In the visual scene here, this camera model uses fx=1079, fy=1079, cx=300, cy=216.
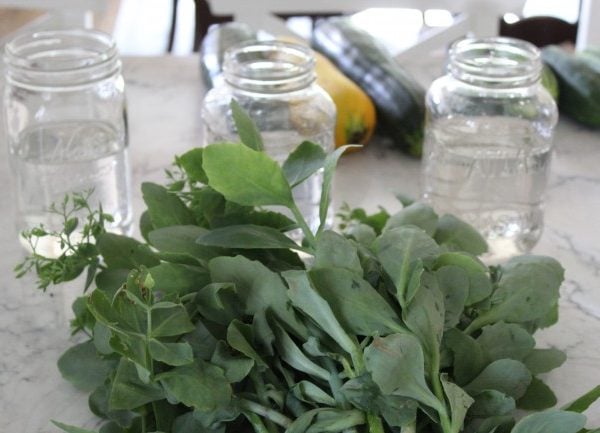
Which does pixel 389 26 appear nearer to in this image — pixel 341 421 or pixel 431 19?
pixel 431 19

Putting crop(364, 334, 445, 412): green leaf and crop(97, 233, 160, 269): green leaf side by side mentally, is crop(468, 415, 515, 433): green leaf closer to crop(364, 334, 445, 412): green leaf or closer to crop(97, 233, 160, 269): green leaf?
crop(364, 334, 445, 412): green leaf

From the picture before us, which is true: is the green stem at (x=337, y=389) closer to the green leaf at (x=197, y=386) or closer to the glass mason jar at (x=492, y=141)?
the green leaf at (x=197, y=386)

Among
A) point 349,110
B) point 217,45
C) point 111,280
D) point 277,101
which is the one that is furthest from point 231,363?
point 217,45

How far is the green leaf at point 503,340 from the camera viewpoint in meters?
0.55

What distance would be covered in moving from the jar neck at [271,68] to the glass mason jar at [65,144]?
0.28ft

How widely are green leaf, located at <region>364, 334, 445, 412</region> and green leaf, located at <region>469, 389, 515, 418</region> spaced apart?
0.05 m

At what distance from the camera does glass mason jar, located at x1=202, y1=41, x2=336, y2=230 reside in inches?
30.9

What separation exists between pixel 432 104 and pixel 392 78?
0.55ft

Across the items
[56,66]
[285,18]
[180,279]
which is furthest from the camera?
[285,18]

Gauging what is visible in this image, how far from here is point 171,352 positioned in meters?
0.49

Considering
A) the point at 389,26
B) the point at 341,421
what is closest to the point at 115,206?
the point at 341,421

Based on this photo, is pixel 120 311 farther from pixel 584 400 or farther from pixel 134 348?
pixel 584 400

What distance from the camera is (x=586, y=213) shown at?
2.90 feet

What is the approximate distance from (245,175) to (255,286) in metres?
0.06
